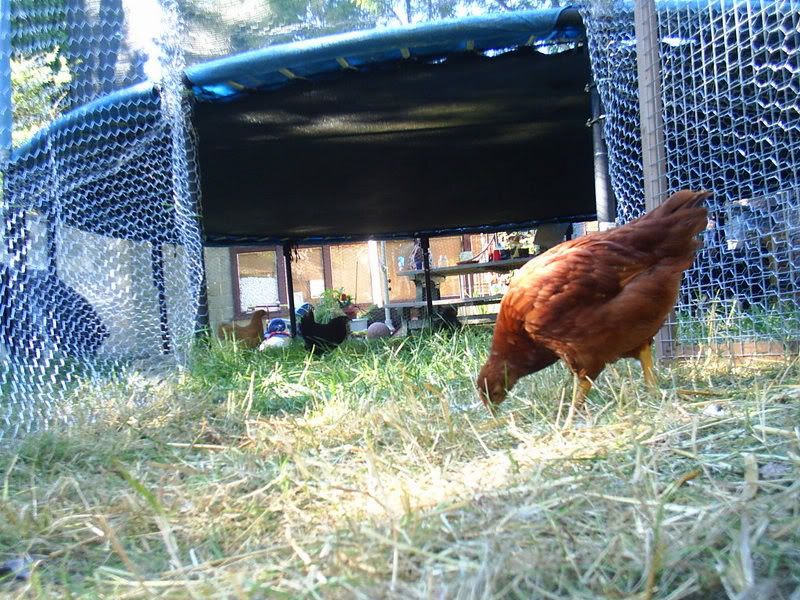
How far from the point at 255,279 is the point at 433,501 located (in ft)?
45.4

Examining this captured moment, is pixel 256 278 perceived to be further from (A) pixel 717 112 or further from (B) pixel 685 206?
(B) pixel 685 206

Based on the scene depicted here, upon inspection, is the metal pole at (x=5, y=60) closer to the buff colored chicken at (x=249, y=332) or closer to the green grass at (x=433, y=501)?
the green grass at (x=433, y=501)

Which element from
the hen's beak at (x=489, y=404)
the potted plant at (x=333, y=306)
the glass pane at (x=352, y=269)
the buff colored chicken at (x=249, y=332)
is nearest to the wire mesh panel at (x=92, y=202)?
the hen's beak at (x=489, y=404)

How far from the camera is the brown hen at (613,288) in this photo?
7.22 feet

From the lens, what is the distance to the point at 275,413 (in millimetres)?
2686

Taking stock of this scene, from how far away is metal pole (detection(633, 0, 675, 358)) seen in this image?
2742 mm

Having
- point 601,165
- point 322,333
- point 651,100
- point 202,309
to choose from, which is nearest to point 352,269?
point 322,333

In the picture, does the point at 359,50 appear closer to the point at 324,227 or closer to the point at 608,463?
the point at 608,463

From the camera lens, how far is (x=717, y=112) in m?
2.60

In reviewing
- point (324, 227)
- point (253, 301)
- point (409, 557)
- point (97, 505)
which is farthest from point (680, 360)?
point (253, 301)

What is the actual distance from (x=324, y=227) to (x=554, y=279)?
5.11 m

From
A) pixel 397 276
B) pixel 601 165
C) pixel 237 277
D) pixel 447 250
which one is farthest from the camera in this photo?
pixel 447 250

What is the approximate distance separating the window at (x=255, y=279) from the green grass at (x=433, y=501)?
12.0m

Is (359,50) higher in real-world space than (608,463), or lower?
higher
